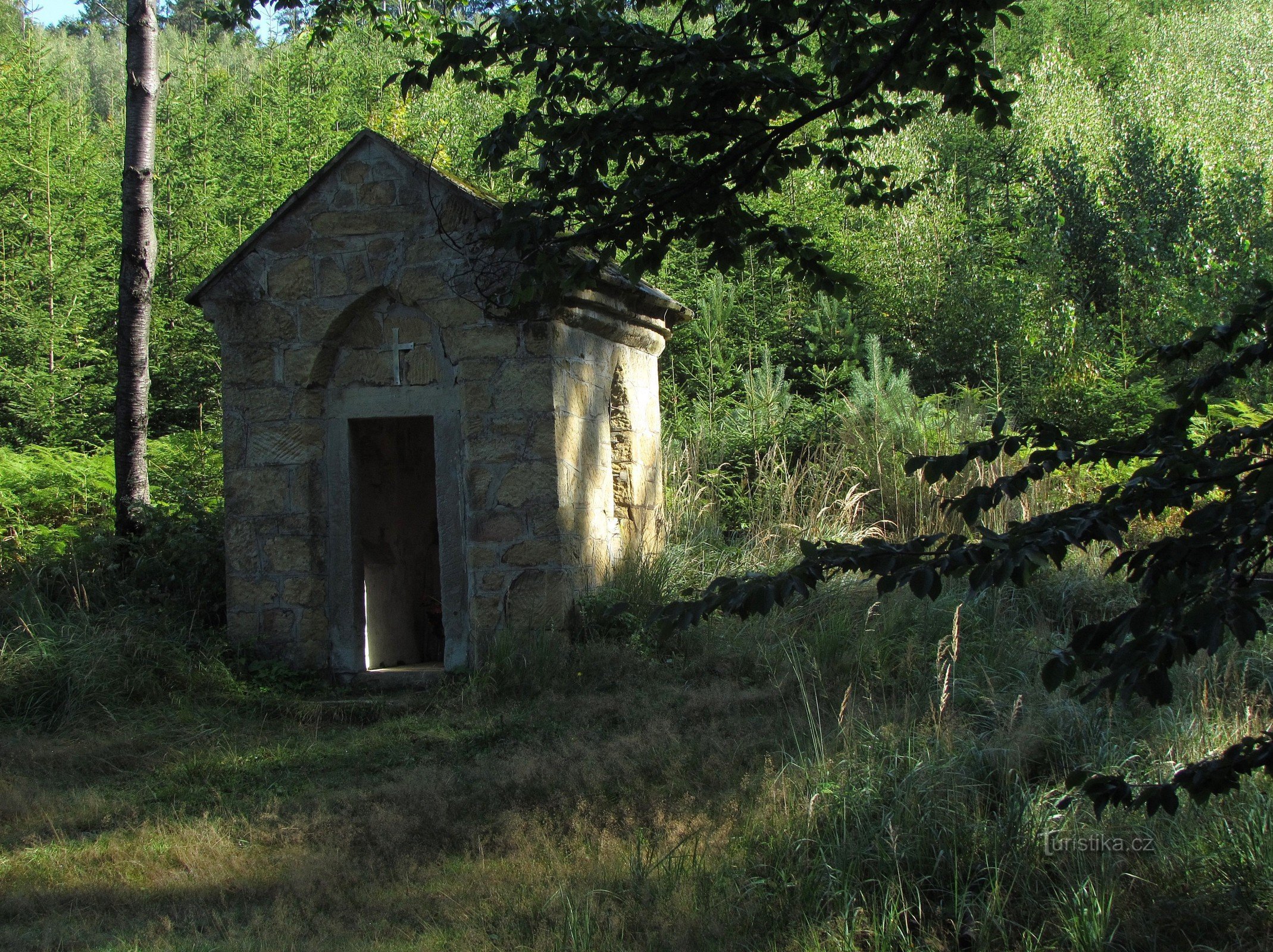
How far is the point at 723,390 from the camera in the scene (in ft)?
45.9

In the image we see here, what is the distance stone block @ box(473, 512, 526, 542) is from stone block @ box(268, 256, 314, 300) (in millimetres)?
1884

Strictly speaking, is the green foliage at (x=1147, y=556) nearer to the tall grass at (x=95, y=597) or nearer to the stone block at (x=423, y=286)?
the stone block at (x=423, y=286)

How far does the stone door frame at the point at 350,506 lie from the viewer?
655cm

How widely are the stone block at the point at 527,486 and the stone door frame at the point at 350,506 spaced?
358mm

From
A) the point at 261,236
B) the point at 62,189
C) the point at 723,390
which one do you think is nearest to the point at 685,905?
the point at 261,236

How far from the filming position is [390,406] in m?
6.71

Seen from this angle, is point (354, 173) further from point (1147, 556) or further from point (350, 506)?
point (1147, 556)

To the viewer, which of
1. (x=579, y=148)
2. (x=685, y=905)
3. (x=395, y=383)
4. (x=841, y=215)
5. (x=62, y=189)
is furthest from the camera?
(x=841, y=215)

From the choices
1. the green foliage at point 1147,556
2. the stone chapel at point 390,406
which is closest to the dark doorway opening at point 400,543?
the stone chapel at point 390,406

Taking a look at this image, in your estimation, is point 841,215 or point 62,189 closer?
point 62,189

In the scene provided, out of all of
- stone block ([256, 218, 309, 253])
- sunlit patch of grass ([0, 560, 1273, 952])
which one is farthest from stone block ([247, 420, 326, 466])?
sunlit patch of grass ([0, 560, 1273, 952])

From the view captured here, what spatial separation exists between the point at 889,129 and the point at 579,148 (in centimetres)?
170

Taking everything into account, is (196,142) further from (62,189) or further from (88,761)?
(88,761)

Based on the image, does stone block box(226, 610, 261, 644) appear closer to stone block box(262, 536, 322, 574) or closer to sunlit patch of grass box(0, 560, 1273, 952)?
stone block box(262, 536, 322, 574)
